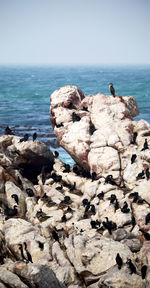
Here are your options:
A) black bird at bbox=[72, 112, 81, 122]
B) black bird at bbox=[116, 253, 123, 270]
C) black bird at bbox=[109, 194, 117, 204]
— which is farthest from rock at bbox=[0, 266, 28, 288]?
black bird at bbox=[72, 112, 81, 122]

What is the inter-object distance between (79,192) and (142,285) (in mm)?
14335

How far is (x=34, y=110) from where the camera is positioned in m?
98.2

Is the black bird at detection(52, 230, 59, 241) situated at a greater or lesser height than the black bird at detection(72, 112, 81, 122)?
lesser

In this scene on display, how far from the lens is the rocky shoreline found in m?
20.5

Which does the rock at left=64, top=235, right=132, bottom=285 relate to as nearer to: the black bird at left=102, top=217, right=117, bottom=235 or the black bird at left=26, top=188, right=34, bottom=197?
the black bird at left=102, top=217, right=117, bottom=235

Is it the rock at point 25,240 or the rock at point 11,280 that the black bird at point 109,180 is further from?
the rock at point 11,280

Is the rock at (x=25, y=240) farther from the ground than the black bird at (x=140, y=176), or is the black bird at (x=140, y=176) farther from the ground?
the black bird at (x=140, y=176)

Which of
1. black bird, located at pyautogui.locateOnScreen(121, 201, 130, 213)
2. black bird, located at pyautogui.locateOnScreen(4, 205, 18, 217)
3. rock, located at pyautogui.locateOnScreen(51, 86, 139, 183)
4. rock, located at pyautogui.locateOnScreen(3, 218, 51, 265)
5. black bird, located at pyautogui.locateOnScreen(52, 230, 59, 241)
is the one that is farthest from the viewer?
rock, located at pyautogui.locateOnScreen(51, 86, 139, 183)

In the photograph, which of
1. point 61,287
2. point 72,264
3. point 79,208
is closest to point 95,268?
point 72,264

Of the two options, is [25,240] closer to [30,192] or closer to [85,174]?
[30,192]

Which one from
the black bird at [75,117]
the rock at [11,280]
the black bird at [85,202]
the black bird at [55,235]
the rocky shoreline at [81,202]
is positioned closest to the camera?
the rock at [11,280]

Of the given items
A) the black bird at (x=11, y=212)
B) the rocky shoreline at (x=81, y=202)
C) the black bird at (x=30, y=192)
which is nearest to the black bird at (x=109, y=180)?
the rocky shoreline at (x=81, y=202)

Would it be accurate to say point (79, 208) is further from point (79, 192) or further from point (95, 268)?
point (95, 268)

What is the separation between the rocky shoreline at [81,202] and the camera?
20.5m
